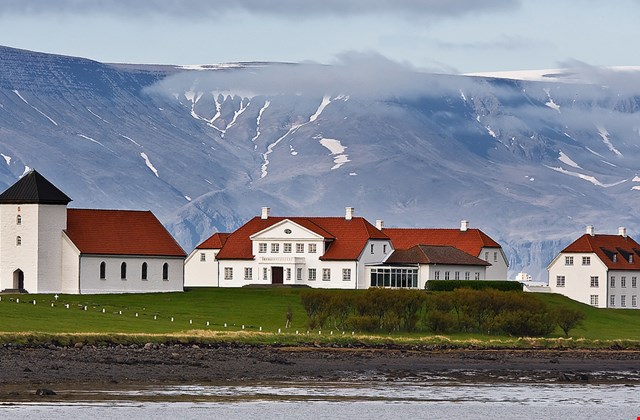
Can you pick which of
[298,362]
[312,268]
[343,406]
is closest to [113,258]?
[312,268]

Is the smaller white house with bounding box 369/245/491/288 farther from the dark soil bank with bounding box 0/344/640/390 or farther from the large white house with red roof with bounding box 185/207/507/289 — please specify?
the dark soil bank with bounding box 0/344/640/390

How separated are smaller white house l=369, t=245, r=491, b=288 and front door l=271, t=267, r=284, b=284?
726 cm

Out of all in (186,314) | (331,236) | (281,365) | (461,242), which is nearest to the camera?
(281,365)

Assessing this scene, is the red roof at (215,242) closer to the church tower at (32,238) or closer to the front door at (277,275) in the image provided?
the front door at (277,275)

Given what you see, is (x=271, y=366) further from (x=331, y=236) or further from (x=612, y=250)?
(x=612, y=250)

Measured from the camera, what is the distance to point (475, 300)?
99.7 m

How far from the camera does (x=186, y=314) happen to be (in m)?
102

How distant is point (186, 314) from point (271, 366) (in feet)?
92.1

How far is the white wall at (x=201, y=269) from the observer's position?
14300 centimetres

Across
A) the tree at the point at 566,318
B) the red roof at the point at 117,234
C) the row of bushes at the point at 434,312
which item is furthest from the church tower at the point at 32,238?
the tree at the point at 566,318

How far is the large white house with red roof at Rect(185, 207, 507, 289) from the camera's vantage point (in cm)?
13300

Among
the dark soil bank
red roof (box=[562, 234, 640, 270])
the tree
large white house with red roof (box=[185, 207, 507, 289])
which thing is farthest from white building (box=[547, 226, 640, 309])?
the dark soil bank

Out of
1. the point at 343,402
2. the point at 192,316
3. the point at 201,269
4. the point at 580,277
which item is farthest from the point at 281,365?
the point at 580,277

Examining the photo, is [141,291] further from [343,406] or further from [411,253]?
[343,406]
